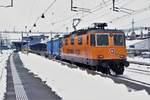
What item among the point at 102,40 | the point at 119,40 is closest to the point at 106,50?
the point at 102,40

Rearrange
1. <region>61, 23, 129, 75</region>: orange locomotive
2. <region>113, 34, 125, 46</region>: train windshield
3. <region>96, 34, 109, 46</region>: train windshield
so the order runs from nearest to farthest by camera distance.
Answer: <region>61, 23, 129, 75</region>: orange locomotive < <region>96, 34, 109, 46</region>: train windshield < <region>113, 34, 125, 46</region>: train windshield

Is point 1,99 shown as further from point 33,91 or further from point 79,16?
point 79,16

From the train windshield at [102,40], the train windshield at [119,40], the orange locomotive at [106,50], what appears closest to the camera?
the orange locomotive at [106,50]

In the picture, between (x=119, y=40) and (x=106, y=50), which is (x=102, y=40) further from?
(x=119, y=40)

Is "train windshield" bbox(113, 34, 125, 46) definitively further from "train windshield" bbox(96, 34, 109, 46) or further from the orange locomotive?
"train windshield" bbox(96, 34, 109, 46)

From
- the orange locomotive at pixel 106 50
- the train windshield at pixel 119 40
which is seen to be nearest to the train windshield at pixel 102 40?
the orange locomotive at pixel 106 50

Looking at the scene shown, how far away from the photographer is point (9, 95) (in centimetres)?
1577

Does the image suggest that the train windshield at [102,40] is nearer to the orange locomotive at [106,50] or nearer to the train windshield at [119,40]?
the orange locomotive at [106,50]

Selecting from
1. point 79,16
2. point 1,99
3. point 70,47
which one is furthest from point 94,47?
point 79,16

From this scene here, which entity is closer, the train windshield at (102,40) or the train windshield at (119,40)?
the train windshield at (102,40)

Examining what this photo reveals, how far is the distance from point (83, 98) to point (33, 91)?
3.95 meters

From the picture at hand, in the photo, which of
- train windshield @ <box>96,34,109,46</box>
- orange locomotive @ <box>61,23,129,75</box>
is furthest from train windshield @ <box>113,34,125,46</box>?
train windshield @ <box>96,34,109,46</box>

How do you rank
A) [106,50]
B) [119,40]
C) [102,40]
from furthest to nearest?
[119,40]
[102,40]
[106,50]

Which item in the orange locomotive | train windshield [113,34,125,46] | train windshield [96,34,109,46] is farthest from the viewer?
train windshield [113,34,125,46]
